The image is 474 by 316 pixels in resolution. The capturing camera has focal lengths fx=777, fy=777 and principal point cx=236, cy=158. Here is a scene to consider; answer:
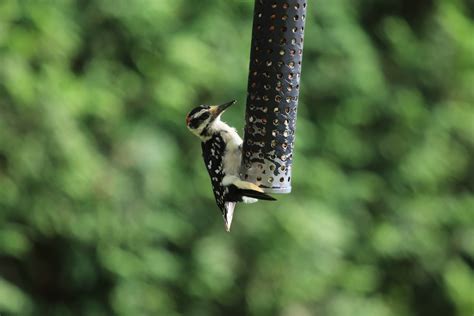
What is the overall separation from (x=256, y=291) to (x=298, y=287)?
10.3 inches

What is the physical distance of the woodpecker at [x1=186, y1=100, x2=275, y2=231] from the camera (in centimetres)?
275

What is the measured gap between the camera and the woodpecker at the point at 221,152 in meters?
2.75

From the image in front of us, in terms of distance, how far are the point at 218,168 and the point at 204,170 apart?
1.55 m

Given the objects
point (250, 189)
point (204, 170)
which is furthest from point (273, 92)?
point (204, 170)

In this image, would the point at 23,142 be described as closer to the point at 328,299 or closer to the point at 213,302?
the point at 213,302

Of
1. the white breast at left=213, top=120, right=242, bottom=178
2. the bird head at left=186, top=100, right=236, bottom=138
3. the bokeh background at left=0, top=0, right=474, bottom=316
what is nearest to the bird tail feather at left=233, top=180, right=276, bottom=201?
the white breast at left=213, top=120, right=242, bottom=178

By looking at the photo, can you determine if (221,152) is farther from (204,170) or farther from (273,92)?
(204,170)

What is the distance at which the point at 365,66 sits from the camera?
5.10 meters

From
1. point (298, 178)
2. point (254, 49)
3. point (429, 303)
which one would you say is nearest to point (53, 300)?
point (298, 178)

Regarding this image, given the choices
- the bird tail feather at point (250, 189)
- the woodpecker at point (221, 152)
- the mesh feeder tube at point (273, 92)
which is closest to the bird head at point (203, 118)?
the woodpecker at point (221, 152)

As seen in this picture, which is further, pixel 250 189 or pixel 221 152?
pixel 221 152

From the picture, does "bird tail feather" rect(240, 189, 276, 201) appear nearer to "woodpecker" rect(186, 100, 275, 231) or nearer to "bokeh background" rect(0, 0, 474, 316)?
"woodpecker" rect(186, 100, 275, 231)

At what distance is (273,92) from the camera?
2592mm

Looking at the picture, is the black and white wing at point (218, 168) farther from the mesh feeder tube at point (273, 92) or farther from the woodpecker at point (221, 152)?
the mesh feeder tube at point (273, 92)
